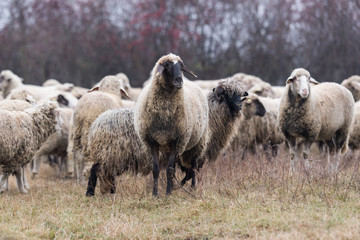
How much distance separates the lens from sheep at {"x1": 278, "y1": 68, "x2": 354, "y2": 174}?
28.7 feet

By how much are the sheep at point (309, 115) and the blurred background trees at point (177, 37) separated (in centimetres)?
1492

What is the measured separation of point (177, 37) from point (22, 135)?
18731 millimetres

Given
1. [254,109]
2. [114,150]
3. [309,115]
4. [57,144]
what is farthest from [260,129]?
[114,150]

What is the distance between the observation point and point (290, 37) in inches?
1032

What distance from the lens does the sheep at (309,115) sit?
28.7 ft

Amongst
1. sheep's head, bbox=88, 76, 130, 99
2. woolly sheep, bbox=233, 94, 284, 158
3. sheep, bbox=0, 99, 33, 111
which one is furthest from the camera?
woolly sheep, bbox=233, 94, 284, 158

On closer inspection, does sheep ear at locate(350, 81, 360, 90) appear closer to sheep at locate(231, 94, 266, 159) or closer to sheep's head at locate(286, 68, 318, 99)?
sheep at locate(231, 94, 266, 159)

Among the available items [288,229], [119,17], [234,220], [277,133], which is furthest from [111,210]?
[119,17]

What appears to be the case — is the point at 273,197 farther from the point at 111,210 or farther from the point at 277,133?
the point at 277,133

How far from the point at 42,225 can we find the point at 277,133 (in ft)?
22.6

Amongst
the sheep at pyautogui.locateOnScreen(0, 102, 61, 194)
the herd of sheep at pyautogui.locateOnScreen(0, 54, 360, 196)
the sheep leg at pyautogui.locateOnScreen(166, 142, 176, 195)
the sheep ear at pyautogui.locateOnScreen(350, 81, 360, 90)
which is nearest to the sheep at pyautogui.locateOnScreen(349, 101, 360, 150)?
the herd of sheep at pyautogui.locateOnScreen(0, 54, 360, 196)

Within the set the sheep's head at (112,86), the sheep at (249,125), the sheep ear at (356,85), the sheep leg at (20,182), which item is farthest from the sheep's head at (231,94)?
the sheep ear at (356,85)

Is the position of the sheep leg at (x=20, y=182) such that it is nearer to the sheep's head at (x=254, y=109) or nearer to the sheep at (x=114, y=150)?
the sheep at (x=114, y=150)

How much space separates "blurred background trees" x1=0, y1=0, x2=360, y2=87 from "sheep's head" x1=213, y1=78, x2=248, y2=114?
56.2 ft
